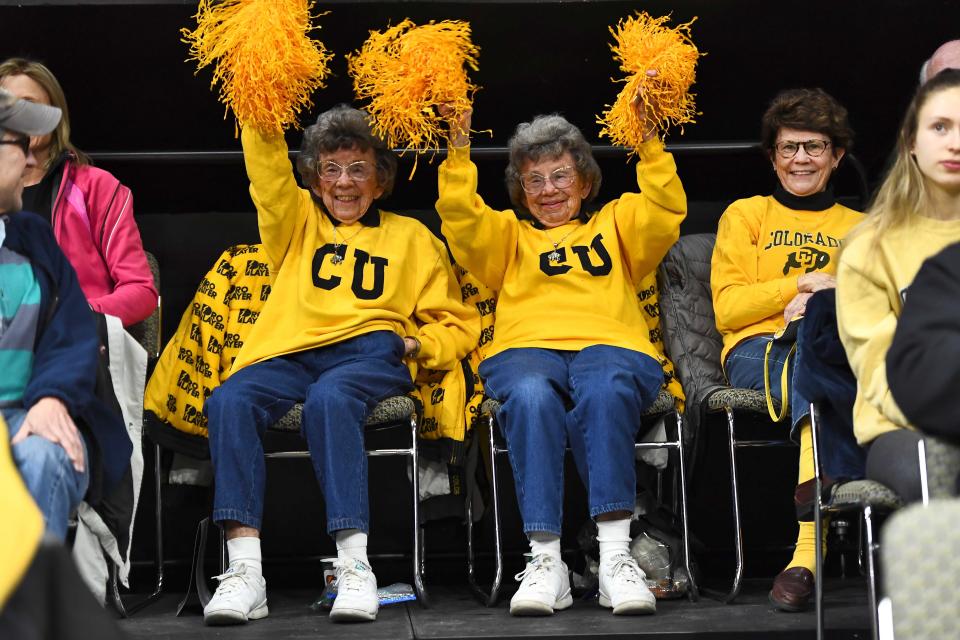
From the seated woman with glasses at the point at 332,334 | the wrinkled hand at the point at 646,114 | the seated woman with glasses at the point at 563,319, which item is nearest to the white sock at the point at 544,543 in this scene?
the seated woman with glasses at the point at 563,319

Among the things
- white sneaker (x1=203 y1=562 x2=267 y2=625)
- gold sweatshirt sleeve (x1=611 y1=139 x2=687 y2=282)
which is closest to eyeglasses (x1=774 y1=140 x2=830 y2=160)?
gold sweatshirt sleeve (x1=611 y1=139 x2=687 y2=282)

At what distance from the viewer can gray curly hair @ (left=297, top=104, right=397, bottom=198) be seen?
396 centimetres

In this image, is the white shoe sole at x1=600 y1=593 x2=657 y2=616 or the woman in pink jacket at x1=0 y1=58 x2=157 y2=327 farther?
the woman in pink jacket at x1=0 y1=58 x2=157 y2=327

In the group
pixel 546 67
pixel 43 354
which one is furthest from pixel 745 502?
pixel 43 354

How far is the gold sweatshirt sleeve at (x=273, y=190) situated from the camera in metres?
3.70

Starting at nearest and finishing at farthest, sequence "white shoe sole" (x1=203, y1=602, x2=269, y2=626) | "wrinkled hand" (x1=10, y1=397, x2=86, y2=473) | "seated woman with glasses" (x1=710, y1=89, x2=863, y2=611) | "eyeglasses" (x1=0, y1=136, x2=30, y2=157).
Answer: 1. "wrinkled hand" (x1=10, y1=397, x2=86, y2=473)
2. "eyeglasses" (x1=0, y1=136, x2=30, y2=157)
3. "white shoe sole" (x1=203, y1=602, x2=269, y2=626)
4. "seated woman with glasses" (x1=710, y1=89, x2=863, y2=611)

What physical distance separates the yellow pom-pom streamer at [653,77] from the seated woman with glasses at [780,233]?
1.69ft

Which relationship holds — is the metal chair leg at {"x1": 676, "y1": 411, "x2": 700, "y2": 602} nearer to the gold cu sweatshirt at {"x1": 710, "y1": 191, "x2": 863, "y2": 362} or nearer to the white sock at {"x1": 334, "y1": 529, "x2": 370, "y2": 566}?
the gold cu sweatshirt at {"x1": 710, "y1": 191, "x2": 863, "y2": 362}

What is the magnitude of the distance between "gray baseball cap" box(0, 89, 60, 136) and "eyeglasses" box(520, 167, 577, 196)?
158cm

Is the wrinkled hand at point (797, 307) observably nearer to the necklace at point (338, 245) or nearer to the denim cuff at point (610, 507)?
the denim cuff at point (610, 507)

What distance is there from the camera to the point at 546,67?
13.9 feet

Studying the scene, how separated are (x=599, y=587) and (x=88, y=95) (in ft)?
7.38

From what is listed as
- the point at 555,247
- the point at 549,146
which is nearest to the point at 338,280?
the point at 555,247

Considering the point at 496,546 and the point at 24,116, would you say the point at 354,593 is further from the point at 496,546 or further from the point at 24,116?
the point at 24,116
